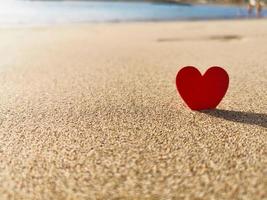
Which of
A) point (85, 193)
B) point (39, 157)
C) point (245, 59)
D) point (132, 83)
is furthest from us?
point (245, 59)

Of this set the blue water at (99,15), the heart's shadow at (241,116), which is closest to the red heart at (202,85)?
the heart's shadow at (241,116)

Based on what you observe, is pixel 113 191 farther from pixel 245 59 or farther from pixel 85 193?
pixel 245 59

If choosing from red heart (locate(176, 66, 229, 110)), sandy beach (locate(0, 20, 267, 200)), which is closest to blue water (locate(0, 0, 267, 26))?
sandy beach (locate(0, 20, 267, 200))

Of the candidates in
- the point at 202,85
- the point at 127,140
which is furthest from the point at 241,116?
the point at 127,140

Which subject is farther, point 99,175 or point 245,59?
point 245,59

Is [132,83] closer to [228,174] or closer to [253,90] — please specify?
[253,90]

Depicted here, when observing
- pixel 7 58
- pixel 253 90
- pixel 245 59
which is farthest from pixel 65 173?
pixel 7 58

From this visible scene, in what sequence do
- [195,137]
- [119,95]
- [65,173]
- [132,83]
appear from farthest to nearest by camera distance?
[132,83] < [119,95] < [195,137] < [65,173]

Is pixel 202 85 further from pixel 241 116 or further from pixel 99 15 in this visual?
pixel 99 15
